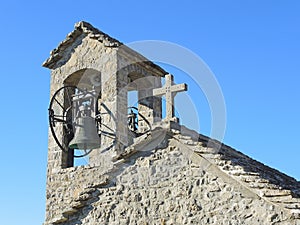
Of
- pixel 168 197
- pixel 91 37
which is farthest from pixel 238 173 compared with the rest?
pixel 91 37

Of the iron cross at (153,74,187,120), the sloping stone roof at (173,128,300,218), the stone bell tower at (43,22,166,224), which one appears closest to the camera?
the sloping stone roof at (173,128,300,218)

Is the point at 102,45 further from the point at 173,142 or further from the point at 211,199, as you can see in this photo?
the point at 211,199

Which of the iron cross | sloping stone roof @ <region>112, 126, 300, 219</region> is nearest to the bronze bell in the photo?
sloping stone roof @ <region>112, 126, 300, 219</region>

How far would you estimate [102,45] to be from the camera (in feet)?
31.6

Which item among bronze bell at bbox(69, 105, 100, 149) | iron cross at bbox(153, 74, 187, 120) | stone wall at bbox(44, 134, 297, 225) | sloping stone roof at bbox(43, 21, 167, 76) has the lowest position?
stone wall at bbox(44, 134, 297, 225)

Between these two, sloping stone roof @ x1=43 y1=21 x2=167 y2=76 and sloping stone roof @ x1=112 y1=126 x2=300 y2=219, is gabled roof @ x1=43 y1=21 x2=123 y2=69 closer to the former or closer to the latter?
sloping stone roof @ x1=43 y1=21 x2=167 y2=76

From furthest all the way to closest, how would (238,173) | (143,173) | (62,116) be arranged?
(62,116) < (143,173) < (238,173)

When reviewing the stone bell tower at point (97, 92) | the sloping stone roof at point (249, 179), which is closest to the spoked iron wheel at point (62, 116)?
the stone bell tower at point (97, 92)

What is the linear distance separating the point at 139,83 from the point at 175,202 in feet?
9.92

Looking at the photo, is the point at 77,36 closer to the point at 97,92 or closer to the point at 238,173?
the point at 97,92

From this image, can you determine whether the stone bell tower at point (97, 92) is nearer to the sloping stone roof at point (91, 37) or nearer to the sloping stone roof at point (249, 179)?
the sloping stone roof at point (91, 37)

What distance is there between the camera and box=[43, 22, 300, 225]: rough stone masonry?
7.11 metres

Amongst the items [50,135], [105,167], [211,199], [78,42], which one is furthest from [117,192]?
[78,42]

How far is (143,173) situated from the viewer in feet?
26.6
